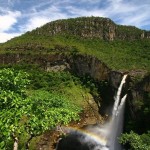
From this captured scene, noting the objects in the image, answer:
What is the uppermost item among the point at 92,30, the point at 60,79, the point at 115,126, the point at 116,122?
the point at 92,30

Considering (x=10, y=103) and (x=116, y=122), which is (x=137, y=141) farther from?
(x=116, y=122)

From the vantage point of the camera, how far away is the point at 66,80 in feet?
308

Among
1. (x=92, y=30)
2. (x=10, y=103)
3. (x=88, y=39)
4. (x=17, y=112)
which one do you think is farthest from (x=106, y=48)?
(x=17, y=112)

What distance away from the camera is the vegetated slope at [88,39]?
4355 inches

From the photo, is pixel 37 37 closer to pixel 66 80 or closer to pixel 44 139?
pixel 66 80

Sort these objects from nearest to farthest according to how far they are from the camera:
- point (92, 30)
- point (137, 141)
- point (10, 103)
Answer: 1. point (10, 103)
2. point (137, 141)
3. point (92, 30)

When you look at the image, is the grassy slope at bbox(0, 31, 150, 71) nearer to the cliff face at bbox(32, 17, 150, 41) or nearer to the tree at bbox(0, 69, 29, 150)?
the cliff face at bbox(32, 17, 150, 41)

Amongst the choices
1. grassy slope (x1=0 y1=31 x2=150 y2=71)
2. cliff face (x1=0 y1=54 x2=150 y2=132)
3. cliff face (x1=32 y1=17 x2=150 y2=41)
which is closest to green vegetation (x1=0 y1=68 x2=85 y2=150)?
cliff face (x1=0 y1=54 x2=150 y2=132)

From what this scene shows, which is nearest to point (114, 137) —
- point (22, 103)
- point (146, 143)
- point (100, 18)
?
point (146, 143)

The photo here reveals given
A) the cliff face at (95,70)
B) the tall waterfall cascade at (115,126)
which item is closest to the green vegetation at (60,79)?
the cliff face at (95,70)

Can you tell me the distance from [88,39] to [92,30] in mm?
7126

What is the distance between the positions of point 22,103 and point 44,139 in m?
34.1

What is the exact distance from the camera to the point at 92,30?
458ft

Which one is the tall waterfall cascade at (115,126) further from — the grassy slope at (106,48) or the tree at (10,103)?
the tree at (10,103)
